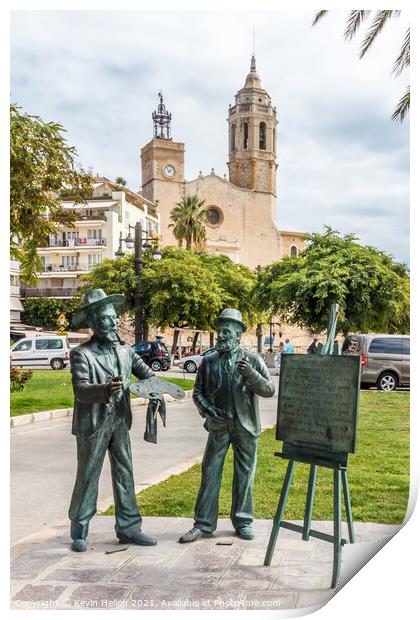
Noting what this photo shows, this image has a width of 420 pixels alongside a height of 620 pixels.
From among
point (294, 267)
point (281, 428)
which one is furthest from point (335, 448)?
point (294, 267)

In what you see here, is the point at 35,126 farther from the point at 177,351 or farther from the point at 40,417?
the point at 177,351

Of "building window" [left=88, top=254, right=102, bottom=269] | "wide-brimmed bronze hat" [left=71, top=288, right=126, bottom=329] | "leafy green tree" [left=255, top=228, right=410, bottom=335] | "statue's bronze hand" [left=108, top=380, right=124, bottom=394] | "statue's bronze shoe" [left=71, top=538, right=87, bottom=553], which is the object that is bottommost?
"statue's bronze shoe" [left=71, top=538, right=87, bottom=553]

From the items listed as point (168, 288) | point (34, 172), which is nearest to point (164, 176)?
point (168, 288)

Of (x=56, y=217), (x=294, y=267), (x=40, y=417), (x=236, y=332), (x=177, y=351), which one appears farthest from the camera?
(x=177, y=351)

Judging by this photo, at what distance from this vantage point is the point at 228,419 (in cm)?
503

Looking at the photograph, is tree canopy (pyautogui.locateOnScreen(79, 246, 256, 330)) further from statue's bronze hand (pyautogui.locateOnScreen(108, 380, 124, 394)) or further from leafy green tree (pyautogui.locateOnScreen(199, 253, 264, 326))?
statue's bronze hand (pyautogui.locateOnScreen(108, 380, 124, 394))

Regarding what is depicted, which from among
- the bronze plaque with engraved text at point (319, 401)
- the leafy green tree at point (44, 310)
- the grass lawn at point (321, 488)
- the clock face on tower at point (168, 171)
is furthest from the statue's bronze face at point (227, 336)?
the clock face on tower at point (168, 171)

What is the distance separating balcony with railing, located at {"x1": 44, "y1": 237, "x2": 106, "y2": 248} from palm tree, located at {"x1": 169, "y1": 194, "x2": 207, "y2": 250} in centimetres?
1601

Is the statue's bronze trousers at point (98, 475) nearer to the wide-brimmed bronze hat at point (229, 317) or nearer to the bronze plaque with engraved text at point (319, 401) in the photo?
Result: the wide-brimmed bronze hat at point (229, 317)

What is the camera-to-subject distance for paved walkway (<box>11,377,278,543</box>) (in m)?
6.14

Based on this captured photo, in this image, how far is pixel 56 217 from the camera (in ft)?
32.5

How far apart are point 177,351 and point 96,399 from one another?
2556cm

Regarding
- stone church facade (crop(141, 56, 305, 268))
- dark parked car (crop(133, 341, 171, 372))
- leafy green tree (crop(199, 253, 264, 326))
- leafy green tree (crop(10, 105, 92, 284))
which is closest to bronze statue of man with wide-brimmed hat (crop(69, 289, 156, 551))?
leafy green tree (crop(10, 105, 92, 284))

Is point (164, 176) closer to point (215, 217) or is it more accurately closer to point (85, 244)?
point (215, 217)
